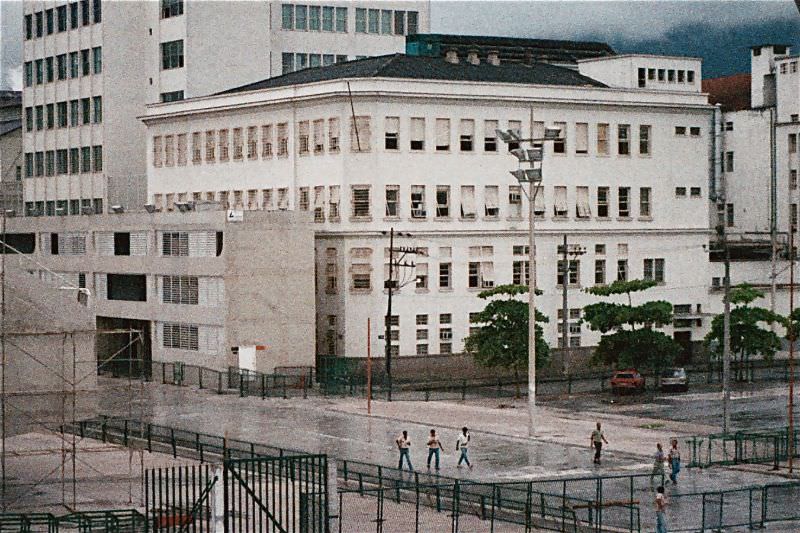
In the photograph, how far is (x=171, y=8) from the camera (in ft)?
356

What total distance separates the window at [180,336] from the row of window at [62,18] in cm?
2702

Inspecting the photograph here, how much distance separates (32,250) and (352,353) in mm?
23163

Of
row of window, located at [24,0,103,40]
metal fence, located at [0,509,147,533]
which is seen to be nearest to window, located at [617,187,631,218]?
row of window, located at [24,0,103,40]

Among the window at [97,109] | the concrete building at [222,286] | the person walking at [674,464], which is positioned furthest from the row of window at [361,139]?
the person walking at [674,464]

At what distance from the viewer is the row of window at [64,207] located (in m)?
110

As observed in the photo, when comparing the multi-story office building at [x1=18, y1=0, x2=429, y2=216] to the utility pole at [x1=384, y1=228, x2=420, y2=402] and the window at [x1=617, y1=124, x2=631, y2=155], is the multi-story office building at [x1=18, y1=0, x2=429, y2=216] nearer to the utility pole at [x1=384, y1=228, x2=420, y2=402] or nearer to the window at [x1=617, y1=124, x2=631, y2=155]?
the window at [x1=617, y1=124, x2=631, y2=155]

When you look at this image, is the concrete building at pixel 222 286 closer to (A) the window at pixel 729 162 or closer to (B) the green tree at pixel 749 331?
(B) the green tree at pixel 749 331

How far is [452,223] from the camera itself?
309ft

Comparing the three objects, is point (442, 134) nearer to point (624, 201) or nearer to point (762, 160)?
point (624, 201)

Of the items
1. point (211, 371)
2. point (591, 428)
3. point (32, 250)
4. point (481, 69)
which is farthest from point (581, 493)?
point (32, 250)

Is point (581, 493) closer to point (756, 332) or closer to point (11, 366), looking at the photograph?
point (11, 366)

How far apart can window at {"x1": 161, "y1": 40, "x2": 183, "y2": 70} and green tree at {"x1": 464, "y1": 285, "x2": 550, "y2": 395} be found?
32.1 metres

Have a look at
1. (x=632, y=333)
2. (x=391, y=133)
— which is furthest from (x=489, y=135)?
(x=632, y=333)

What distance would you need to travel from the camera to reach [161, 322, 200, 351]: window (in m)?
89.0
